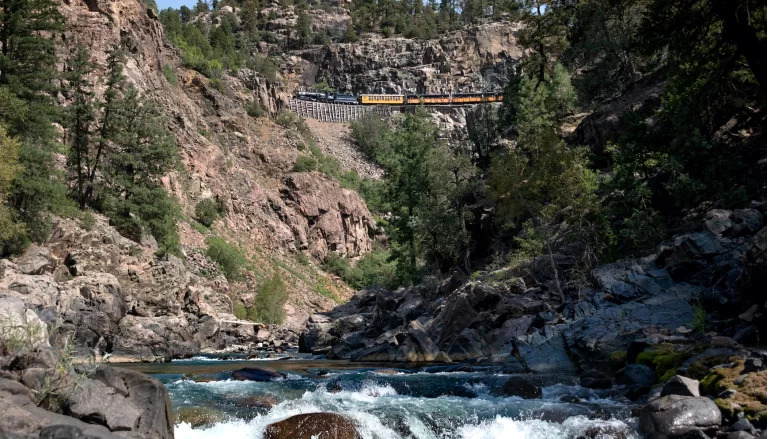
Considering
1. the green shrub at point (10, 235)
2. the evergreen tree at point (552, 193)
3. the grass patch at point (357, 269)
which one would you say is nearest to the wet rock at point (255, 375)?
the evergreen tree at point (552, 193)

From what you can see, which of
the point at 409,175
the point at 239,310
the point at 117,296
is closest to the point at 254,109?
the point at 239,310

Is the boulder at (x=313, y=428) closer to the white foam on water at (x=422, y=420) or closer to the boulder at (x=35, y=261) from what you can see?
the white foam on water at (x=422, y=420)

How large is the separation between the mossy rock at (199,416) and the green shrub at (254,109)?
2231 inches

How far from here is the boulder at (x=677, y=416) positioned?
890 centimetres

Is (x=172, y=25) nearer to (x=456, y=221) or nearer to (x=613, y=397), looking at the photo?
(x=456, y=221)

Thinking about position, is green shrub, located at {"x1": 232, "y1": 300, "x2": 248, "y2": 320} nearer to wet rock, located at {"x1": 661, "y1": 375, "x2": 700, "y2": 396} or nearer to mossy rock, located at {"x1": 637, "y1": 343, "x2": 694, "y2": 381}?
mossy rock, located at {"x1": 637, "y1": 343, "x2": 694, "y2": 381}

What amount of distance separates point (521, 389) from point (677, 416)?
14.0 feet

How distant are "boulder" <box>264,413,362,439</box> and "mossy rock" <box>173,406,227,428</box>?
111 cm

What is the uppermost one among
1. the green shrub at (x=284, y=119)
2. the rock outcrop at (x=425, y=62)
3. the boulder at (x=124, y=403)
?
the rock outcrop at (x=425, y=62)

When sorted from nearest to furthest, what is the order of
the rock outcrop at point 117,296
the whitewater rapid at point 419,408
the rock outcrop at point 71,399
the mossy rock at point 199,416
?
the rock outcrop at point 71,399
the whitewater rapid at point 419,408
the mossy rock at point 199,416
the rock outcrop at point 117,296

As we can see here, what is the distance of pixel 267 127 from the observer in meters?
64.9

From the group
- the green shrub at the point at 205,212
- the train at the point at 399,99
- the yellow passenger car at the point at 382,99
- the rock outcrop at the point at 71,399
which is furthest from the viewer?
the yellow passenger car at the point at 382,99

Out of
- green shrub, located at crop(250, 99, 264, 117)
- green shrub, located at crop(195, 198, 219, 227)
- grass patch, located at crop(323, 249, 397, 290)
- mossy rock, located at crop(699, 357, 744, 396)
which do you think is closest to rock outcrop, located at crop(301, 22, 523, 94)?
green shrub, located at crop(250, 99, 264, 117)

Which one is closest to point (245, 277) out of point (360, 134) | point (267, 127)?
point (267, 127)
